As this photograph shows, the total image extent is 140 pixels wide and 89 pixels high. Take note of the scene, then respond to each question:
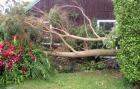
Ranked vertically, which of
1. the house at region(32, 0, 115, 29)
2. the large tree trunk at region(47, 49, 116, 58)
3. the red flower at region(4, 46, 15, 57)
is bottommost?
the large tree trunk at region(47, 49, 116, 58)

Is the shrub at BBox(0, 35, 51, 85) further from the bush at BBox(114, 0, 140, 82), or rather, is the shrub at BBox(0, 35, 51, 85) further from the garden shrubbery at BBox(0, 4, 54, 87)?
the bush at BBox(114, 0, 140, 82)

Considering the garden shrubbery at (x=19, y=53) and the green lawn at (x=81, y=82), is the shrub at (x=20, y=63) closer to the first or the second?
the garden shrubbery at (x=19, y=53)

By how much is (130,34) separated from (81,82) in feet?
7.58

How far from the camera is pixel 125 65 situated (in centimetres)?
1038

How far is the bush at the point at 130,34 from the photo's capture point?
10.0 m

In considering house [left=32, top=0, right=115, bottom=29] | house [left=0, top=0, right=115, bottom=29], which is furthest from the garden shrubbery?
house [left=32, top=0, right=115, bottom=29]

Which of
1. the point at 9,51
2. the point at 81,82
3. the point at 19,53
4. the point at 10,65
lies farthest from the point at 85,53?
the point at 10,65

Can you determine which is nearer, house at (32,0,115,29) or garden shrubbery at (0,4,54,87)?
garden shrubbery at (0,4,54,87)

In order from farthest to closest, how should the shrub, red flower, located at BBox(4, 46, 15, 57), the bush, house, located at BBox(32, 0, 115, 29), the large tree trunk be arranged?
house, located at BBox(32, 0, 115, 29), the large tree trunk, red flower, located at BBox(4, 46, 15, 57), the shrub, the bush

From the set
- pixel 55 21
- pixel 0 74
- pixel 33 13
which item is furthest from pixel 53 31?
pixel 0 74

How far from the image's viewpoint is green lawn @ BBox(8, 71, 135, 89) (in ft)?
34.8

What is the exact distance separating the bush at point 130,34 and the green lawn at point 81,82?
66cm

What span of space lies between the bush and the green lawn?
0.66 m

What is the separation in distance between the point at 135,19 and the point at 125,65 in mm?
1411
